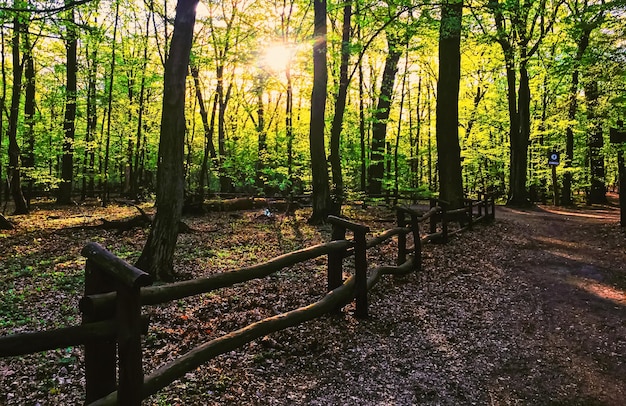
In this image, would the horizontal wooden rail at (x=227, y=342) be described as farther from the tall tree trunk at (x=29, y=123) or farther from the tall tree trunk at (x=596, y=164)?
the tall tree trunk at (x=596, y=164)

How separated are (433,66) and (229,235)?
22593 millimetres

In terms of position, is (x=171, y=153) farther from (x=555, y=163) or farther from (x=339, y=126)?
(x=555, y=163)

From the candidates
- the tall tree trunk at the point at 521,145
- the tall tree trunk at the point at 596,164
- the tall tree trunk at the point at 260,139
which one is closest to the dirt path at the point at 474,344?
the tall tree trunk at the point at 521,145

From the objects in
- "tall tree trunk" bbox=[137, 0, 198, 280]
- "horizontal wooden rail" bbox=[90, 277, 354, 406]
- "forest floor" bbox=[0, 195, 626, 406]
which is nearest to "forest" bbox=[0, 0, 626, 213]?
"tall tree trunk" bbox=[137, 0, 198, 280]

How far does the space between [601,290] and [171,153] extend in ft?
27.3

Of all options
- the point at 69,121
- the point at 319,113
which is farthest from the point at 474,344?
the point at 69,121

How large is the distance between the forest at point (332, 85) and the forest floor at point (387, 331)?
4588 mm

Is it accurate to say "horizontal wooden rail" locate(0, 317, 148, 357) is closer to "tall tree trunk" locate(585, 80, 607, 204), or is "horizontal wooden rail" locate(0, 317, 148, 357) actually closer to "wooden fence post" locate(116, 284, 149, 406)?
"wooden fence post" locate(116, 284, 149, 406)

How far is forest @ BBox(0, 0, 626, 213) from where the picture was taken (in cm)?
1474

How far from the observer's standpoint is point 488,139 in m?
31.8

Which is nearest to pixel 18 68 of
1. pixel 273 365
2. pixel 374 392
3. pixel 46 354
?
pixel 46 354

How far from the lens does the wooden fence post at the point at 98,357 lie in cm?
275

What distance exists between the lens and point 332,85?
21.5 metres

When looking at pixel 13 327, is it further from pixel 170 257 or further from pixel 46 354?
pixel 170 257
